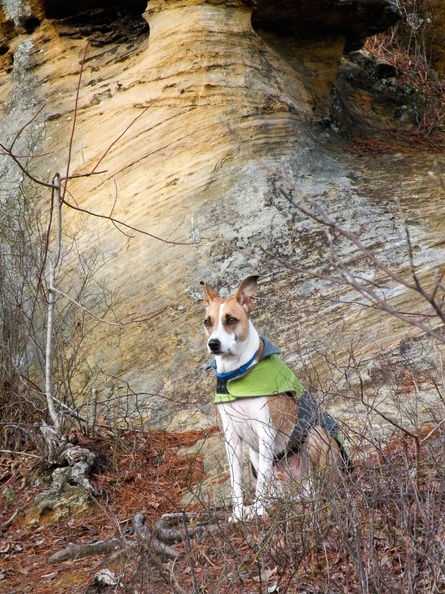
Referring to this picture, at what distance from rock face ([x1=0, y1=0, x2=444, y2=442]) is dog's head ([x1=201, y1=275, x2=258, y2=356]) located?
169cm

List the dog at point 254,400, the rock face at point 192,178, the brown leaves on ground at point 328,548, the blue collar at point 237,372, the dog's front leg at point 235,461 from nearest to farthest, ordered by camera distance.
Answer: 1. the brown leaves on ground at point 328,548
2. the dog's front leg at point 235,461
3. the dog at point 254,400
4. the blue collar at point 237,372
5. the rock face at point 192,178

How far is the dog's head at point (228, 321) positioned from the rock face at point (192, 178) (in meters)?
1.69

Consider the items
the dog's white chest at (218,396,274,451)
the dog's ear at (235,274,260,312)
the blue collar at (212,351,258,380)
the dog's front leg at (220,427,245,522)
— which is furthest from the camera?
the dog's ear at (235,274,260,312)

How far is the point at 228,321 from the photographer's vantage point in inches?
313

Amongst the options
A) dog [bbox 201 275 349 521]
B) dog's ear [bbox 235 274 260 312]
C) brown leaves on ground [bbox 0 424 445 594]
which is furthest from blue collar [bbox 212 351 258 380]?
brown leaves on ground [bbox 0 424 445 594]

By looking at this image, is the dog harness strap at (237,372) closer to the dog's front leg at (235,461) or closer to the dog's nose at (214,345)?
the dog's nose at (214,345)

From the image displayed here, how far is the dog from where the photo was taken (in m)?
7.39

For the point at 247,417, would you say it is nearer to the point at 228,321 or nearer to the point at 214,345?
the point at 214,345

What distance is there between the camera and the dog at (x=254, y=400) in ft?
24.3

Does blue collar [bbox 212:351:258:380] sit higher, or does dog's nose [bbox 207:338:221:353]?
dog's nose [bbox 207:338:221:353]

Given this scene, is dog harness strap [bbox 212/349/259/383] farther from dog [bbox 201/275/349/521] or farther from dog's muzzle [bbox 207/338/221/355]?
dog's muzzle [bbox 207/338/221/355]

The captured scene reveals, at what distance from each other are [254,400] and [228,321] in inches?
30.7

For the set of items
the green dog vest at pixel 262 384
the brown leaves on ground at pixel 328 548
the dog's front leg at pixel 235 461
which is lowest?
the dog's front leg at pixel 235 461

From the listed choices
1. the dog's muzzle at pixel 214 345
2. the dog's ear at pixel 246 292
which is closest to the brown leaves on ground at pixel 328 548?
the dog's muzzle at pixel 214 345
